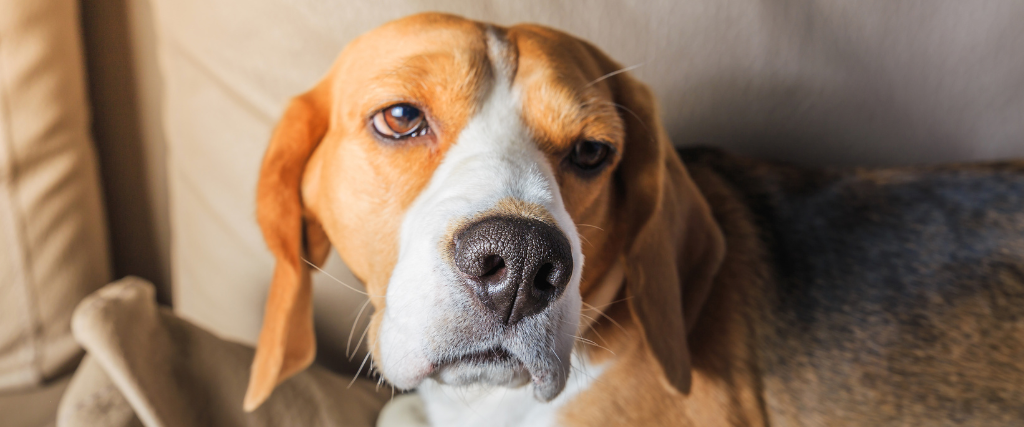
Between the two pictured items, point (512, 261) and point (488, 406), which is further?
point (488, 406)

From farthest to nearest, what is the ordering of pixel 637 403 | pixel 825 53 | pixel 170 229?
pixel 170 229
pixel 825 53
pixel 637 403

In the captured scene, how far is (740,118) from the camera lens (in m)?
1.48

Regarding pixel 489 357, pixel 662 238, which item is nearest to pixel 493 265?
pixel 489 357

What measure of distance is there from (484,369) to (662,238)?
50 centimetres

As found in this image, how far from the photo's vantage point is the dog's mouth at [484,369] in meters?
0.82

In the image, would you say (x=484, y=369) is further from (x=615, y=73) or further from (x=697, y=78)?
(x=697, y=78)

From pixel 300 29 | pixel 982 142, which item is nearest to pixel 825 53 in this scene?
pixel 982 142

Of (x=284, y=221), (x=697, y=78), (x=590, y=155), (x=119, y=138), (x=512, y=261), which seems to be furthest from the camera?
(x=119, y=138)

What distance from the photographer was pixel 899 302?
3.97 ft

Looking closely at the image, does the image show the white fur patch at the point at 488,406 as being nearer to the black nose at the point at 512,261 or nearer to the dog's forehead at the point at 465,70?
the black nose at the point at 512,261

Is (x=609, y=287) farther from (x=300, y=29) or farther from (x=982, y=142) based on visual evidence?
(x=982, y=142)

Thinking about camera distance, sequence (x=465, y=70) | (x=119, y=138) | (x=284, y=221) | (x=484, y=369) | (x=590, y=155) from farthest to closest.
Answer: (x=119, y=138)
(x=284, y=221)
(x=590, y=155)
(x=465, y=70)
(x=484, y=369)

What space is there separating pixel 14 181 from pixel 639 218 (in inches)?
55.1

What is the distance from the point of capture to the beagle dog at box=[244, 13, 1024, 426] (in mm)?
1014
